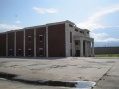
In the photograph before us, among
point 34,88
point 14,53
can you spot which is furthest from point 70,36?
point 34,88

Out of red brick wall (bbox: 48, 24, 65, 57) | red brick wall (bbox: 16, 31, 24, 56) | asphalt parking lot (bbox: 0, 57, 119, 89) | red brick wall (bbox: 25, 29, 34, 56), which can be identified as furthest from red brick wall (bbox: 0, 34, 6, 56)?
asphalt parking lot (bbox: 0, 57, 119, 89)

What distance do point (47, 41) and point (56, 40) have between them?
286 cm

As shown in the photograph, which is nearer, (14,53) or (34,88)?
(34,88)

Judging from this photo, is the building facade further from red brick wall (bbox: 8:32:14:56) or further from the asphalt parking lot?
the asphalt parking lot

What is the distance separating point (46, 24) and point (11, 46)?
16646 millimetres

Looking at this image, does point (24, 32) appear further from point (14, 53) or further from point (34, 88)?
point (34, 88)

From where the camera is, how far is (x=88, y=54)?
61.8 m

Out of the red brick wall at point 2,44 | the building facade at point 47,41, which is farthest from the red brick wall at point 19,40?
the red brick wall at point 2,44

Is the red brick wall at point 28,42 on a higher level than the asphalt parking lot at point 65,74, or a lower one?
higher

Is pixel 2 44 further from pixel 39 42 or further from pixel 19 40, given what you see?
pixel 39 42

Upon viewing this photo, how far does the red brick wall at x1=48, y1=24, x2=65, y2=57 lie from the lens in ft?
155

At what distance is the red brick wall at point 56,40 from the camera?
155ft

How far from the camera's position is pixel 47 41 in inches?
1955

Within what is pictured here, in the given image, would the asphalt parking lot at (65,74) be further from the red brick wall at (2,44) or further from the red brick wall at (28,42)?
the red brick wall at (2,44)
